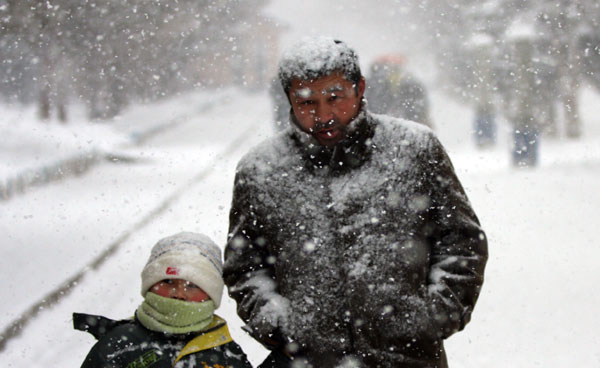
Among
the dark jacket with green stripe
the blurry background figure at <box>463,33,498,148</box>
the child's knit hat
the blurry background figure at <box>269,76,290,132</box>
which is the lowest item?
the blurry background figure at <box>463,33,498,148</box>

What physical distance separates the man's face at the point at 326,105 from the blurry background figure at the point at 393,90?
534 cm

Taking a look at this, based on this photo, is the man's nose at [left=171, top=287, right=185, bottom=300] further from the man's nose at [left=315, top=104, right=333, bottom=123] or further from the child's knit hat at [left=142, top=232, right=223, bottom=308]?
the man's nose at [left=315, top=104, right=333, bottom=123]

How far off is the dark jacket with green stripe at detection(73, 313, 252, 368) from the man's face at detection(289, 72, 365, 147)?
0.83 m

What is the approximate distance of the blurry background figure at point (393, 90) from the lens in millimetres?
7648

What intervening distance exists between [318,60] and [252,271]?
28.1 inches

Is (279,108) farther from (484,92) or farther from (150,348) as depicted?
(484,92)

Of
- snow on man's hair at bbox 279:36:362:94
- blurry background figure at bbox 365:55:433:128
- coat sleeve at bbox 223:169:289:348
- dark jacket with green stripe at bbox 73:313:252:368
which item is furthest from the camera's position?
blurry background figure at bbox 365:55:433:128

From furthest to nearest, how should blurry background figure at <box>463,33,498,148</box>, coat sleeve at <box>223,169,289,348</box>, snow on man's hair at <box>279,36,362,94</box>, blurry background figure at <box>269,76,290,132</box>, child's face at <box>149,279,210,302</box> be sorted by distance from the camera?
blurry background figure at <box>463,33,498,148</box> → blurry background figure at <box>269,76,290,132</box> → child's face at <box>149,279,210,302</box> → coat sleeve at <box>223,169,289,348</box> → snow on man's hair at <box>279,36,362,94</box>

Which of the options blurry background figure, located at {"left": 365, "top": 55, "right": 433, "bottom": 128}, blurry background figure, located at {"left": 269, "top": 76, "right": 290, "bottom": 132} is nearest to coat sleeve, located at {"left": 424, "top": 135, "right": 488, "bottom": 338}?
blurry background figure, located at {"left": 365, "top": 55, "right": 433, "bottom": 128}

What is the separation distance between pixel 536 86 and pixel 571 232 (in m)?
9.13

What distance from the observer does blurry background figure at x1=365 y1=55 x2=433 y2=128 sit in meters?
7.65

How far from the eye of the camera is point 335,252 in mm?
1989

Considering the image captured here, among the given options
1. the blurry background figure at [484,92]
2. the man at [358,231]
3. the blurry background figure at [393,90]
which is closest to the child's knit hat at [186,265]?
the man at [358,231]

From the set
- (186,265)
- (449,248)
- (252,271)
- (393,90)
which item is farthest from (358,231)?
(393,90)
